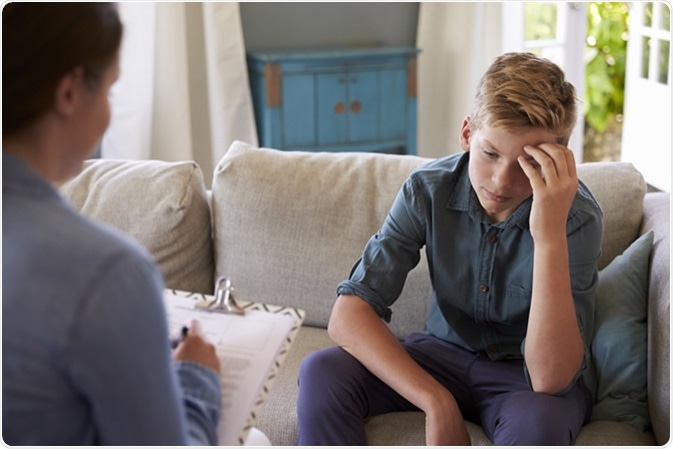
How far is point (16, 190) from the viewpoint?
0.88 m

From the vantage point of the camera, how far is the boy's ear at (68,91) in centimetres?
85

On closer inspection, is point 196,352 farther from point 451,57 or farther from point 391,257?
point 451,57

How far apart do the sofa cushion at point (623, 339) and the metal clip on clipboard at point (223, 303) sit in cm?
83

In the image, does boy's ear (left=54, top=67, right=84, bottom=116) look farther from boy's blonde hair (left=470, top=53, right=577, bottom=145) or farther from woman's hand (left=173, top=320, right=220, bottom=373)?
boy's blonde hair (left=470, top=53, right=577, bottom=145)

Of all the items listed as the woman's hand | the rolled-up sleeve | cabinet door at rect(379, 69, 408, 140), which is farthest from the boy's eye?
cabinet door at rect(379, 69, 408, 140)

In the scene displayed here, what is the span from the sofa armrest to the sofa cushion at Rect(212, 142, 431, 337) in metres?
0.48

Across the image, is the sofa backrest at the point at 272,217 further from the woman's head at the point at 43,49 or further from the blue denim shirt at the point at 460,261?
the woman's head at the point at 43,49

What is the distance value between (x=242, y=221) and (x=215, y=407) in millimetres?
1001

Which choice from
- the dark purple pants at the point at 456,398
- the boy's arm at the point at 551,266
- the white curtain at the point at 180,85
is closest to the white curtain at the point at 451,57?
the white curtain at the point at 180,85

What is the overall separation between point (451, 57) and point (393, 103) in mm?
466

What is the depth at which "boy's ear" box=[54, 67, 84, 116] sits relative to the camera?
2.79 feet

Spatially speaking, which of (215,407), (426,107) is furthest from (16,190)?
(426,107)

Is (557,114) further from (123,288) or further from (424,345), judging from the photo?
(123,288)

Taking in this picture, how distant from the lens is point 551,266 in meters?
1.48
